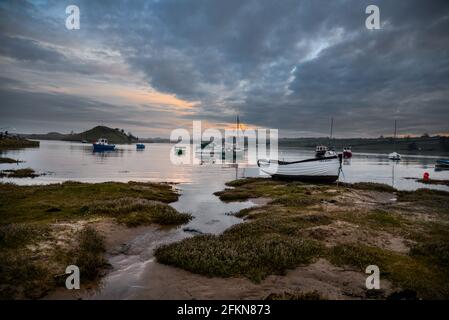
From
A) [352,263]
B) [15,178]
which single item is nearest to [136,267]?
[352,263]

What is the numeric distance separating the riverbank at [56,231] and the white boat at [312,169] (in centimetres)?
2621

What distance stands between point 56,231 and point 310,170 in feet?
115

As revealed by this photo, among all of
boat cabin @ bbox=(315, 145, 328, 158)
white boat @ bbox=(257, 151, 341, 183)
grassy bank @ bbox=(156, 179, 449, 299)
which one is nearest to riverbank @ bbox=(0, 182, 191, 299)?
grassy bank @ bbox=(156, 179, 449, 299)

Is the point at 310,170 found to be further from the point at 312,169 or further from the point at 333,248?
the point at 333,248

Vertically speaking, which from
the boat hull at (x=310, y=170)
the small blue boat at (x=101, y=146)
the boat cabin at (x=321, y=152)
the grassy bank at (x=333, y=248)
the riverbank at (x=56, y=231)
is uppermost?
the small blue boat at (x=101, y=146)

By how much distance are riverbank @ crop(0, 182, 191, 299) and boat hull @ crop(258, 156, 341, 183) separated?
26.2 m

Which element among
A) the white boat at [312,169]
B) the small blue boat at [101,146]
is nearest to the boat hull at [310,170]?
the white boat at [312,169]

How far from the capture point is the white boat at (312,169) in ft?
129

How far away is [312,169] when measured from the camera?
40.7 m

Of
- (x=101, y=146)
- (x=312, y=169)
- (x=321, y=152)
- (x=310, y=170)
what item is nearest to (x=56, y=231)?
(x=312, y=169)

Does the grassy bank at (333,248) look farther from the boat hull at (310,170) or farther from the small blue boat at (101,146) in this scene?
the small blue boat at (101,146)

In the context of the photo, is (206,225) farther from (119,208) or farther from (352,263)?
(352,263)

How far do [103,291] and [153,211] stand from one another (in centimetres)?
1046
